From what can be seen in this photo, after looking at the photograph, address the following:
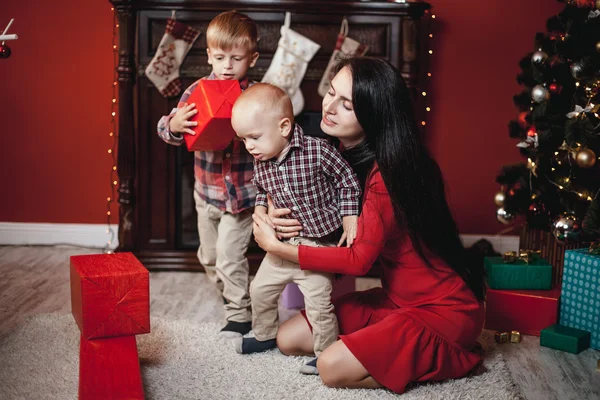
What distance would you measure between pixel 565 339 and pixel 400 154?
3.03 ft

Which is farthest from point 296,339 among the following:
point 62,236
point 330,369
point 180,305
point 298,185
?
point 62,236

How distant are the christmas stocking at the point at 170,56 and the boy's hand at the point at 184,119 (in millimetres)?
910

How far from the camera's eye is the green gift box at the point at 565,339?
2.30 meters

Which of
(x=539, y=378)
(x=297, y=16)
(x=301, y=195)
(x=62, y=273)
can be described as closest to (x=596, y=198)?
(x=539, y=378)

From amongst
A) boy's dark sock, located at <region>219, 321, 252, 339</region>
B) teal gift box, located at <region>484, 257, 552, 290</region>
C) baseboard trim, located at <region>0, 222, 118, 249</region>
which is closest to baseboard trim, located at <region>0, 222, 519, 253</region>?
baseboard trim, located at <region>0, 222, 118, 249</region>

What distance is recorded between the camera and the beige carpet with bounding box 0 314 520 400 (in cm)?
193

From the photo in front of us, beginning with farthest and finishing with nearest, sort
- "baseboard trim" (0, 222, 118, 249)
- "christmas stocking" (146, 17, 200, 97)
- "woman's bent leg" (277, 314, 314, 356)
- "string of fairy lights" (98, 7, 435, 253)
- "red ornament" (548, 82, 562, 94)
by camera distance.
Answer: "baseboard trim" (0, 222, 118, 249)
"string of fairy lights" (98, 7, 435, 253)
"christmas stocking" (146, 17, 200, 97)
"red ornament" (548, 82, 562, 94)
"woman's bent leg" (277, 314, 314, 356)

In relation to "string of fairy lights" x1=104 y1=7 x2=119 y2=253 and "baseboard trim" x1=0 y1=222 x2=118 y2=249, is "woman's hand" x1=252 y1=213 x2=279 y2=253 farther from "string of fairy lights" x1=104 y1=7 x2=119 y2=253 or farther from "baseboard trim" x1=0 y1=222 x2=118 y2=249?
"baseboard trim" x1=0 y1=222 x2=118 y2=249

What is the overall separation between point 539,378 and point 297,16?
1.82m

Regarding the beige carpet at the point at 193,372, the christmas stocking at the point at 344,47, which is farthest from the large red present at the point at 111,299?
the christmas stocking at the point at 344,47

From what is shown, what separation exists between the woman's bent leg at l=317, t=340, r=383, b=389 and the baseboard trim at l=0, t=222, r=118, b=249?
1913 millimetres

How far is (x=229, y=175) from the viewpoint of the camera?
2.41 metres

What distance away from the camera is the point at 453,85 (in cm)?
346

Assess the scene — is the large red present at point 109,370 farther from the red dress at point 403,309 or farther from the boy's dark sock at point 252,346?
the red dress at point 403,309
